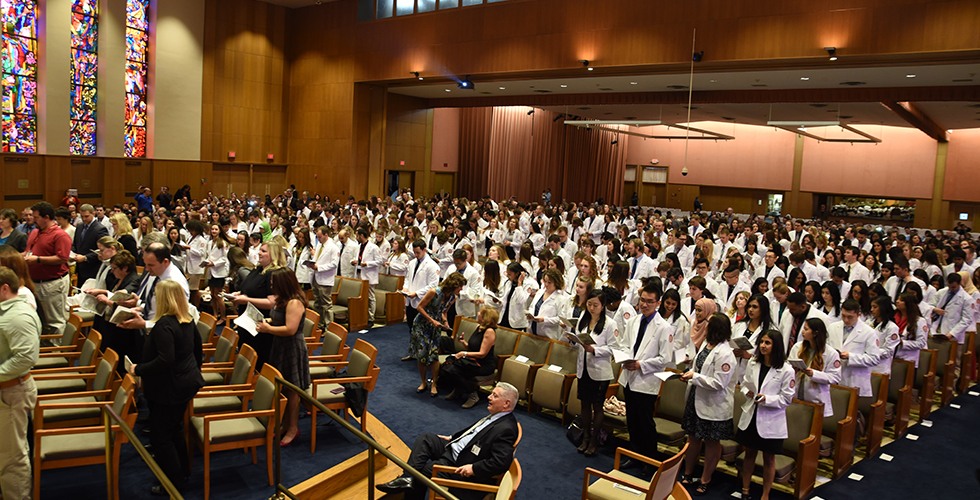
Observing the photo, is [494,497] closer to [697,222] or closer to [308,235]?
[308,235]

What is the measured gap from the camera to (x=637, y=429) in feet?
18.1

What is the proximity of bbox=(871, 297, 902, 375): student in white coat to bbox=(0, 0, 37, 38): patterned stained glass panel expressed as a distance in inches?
748

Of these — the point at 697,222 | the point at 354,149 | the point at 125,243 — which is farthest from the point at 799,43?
the point at 354,149

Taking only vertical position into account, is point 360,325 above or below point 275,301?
below

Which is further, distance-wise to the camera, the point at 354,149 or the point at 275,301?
the point at 354,149

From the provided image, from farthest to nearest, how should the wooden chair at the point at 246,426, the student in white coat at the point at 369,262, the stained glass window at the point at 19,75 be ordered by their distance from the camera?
the stained glass window at the point at 19,75, the student in white coat at the point at 369,262, the wooden chair at the point at 246,426

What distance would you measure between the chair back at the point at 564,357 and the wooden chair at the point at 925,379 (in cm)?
378

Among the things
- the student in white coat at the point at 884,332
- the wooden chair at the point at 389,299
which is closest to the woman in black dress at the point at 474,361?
the wooden chair at the point at 389,299

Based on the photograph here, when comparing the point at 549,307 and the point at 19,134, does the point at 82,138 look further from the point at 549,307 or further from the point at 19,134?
the point at 549,307

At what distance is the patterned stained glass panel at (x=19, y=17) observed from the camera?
51.7 feet

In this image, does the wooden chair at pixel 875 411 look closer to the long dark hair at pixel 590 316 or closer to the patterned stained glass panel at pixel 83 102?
the long dark hair at pixel 590 316

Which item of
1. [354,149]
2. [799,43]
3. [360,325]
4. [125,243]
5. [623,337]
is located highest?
[799,43]

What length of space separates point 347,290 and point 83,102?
13.0 m

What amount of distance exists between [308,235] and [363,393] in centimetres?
416
